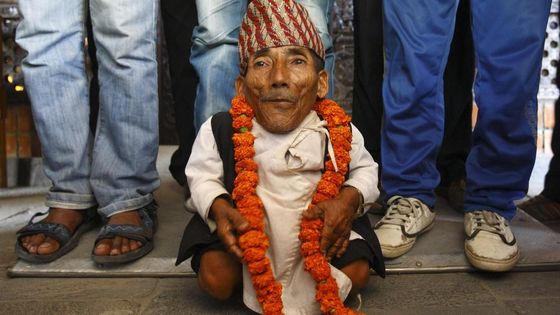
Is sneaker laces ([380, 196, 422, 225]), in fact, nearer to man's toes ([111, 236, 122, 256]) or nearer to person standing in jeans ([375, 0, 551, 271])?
person standing in jeans ([375, 0, 551, 271])

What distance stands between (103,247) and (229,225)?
1.99 feet

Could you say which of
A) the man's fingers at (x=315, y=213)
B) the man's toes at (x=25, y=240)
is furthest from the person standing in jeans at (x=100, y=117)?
the man's fingers at (x=315, y=213)

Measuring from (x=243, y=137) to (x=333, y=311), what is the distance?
496 mm

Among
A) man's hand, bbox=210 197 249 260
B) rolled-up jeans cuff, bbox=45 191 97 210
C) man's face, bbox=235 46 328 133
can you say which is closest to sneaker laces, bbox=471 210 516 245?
man's face, bbox=235 46 328 133

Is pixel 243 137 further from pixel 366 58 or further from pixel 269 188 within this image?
pixel 366 58

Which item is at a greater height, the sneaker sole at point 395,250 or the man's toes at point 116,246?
the man's toes at point 116,246

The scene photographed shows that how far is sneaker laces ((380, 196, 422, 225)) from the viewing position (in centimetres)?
206

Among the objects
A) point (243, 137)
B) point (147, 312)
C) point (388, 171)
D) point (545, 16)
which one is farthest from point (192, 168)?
point (545, 16)

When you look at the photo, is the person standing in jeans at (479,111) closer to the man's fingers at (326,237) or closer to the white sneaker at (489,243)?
the white sneaker at (489,243)

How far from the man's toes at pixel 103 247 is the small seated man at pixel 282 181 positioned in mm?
396

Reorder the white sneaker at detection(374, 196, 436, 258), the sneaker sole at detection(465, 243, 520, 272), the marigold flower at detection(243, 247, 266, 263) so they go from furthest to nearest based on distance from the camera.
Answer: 1. the white sneaker at detection(374, 196, 436, 258)
2. the sneaker sole at detection(465, 243, 520, 272)
3. the marigold flower at detection(243, 247, 266, 263)

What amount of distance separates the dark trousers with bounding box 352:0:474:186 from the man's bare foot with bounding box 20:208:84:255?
1192mm

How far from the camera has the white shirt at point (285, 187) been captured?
5.12 ft

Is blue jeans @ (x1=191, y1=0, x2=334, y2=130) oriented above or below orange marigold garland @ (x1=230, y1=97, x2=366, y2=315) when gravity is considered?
above
